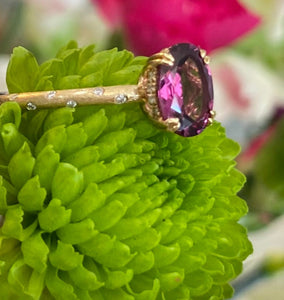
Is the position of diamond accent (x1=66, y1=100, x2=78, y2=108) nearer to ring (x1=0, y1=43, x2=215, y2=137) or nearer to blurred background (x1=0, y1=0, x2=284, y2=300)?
ring (x1=0, y1=43, x2=215, y2=137)

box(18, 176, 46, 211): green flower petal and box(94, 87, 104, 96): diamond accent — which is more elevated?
box(94, 87, 104, 96): diamond accent

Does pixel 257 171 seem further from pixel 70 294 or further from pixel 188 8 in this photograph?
pixel 70 294

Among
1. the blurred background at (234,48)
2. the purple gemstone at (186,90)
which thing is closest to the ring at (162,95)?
the purple gemstone at (186,90)

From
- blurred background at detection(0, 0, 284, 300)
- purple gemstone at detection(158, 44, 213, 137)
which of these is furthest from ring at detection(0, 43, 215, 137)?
blurred background at detection(0, 0, 284, 300)

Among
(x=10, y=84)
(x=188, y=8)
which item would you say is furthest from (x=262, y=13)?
(x=10, y=84)

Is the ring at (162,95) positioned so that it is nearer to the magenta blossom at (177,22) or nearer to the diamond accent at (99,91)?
the diamond accent at (99,91)

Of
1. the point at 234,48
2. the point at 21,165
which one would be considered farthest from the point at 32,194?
the point at 234,48
